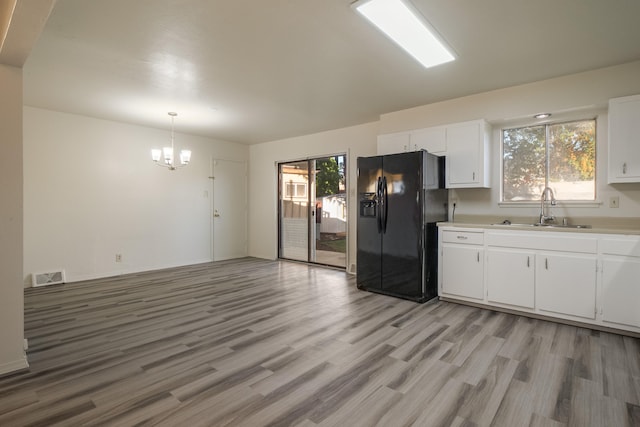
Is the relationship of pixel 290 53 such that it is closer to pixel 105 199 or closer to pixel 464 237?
pixel 464 237

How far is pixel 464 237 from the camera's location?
143 inches

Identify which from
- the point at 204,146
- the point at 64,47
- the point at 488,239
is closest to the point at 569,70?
the point at 488,239

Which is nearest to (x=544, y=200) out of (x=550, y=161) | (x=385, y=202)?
(x=550, y=161)

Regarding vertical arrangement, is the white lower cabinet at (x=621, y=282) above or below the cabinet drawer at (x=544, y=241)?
below

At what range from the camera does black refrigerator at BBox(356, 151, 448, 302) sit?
12.2 ft

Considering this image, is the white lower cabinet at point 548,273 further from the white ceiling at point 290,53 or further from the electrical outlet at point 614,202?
the white ceiling at point 290,53

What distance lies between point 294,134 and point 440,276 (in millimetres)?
3751

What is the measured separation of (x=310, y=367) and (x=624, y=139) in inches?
137

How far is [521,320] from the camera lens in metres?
3.16

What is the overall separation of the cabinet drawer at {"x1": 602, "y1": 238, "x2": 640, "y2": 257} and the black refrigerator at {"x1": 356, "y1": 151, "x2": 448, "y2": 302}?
1.56 metres

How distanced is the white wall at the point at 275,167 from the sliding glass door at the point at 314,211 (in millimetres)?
163

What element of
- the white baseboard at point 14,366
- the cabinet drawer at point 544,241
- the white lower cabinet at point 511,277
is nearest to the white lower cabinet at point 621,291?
the cabinet drawer at point 544,241

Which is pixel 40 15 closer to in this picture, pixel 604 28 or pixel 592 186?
pixel 604 28

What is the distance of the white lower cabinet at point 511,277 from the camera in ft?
10.5
